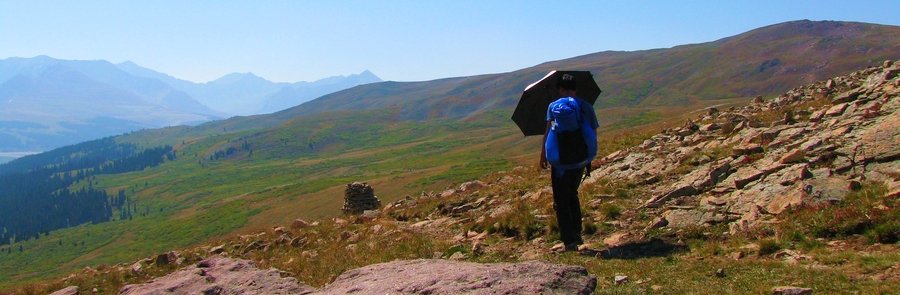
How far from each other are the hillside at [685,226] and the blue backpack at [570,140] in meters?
1.69

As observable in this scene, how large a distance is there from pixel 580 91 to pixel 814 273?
830cm

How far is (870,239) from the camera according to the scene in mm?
7305

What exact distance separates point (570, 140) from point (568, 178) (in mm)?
738

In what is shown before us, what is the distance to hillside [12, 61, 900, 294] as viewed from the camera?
7.07 m

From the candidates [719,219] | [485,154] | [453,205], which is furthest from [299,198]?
[719,219]

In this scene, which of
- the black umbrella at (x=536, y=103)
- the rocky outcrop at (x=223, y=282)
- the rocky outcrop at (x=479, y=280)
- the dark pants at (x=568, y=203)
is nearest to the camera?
the rocky outcrop at (x=479, y=280)

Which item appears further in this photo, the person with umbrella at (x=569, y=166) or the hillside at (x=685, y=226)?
the person with umbrella at (x=569, y=166)

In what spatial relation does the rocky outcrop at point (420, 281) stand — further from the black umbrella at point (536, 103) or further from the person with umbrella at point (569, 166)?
the black umbrella at point (536, 103)

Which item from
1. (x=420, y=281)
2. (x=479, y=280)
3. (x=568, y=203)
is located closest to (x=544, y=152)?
(x=568, y=203)

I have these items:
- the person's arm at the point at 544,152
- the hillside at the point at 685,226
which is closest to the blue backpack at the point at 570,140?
the person's arm at the point at 544,152

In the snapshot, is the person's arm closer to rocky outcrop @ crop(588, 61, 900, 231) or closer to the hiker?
the hiker

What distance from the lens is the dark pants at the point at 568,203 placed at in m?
9.24

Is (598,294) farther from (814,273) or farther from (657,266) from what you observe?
(814,273)

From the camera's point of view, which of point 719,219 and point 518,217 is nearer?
point 719,219
